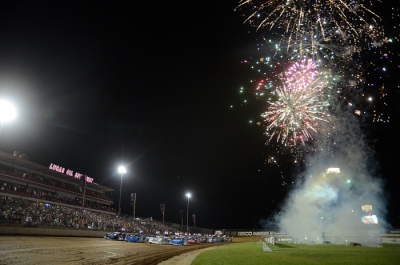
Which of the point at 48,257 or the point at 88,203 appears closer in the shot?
the point at 48,257

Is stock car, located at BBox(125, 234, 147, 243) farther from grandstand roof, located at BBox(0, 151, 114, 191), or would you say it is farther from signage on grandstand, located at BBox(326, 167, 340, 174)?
signage on grandstand, located at BBox(326, 167, 340, 174)

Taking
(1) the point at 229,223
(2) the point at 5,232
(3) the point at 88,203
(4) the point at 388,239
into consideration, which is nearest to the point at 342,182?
(4) the point at 388,239

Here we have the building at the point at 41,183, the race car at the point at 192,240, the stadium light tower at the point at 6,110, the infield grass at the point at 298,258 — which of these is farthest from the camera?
the race car at the point at 192,240

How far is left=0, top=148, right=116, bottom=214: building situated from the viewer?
4334 cm

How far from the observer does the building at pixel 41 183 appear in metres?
43.3

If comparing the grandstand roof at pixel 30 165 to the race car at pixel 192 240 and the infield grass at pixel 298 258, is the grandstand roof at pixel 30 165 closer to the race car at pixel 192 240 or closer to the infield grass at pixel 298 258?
the race car at pixel 192 240

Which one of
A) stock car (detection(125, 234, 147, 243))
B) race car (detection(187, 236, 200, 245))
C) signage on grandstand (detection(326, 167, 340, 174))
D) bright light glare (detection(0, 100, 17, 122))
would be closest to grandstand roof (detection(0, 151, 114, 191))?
stock car (detection(125, 234, 147, 243))

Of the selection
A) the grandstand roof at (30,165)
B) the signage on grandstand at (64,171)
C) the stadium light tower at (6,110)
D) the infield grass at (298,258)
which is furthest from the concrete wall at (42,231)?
the signage on grandstand at (64,171)

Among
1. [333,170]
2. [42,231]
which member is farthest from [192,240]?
[333,170]

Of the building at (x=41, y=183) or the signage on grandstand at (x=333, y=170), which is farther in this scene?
the signage on grandstand at (x=333, y=170)

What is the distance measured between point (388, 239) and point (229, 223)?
72.0 meters

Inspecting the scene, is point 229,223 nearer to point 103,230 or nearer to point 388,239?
point 388,239

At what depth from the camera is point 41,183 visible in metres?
50.3

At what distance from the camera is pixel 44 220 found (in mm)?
34312
